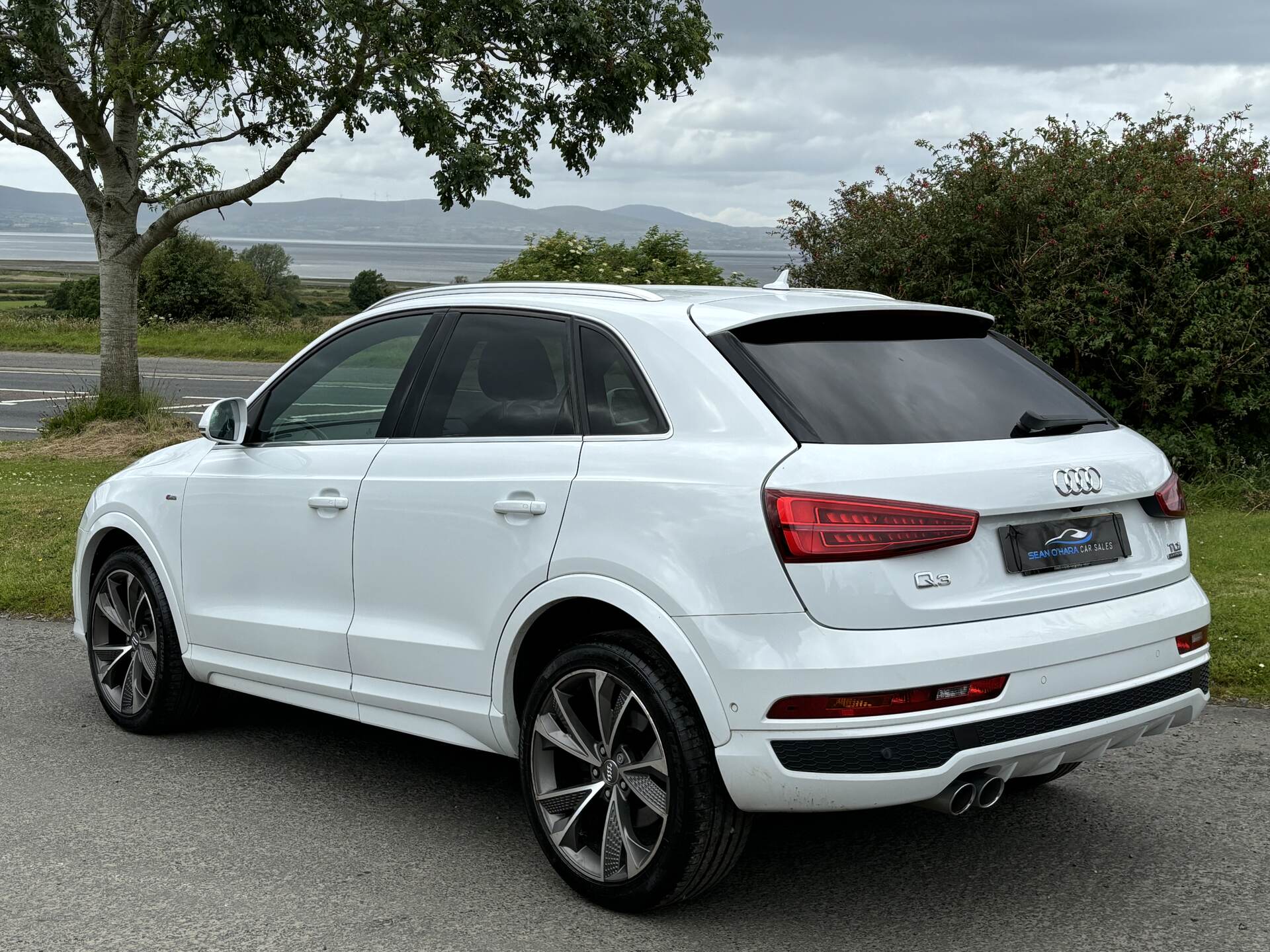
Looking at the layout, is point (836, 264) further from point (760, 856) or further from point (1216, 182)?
point (760, 856)

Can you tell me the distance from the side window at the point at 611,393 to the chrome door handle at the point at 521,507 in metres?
0.27

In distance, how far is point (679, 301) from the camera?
4.24 meters

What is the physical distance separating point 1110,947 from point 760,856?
44.8 inches

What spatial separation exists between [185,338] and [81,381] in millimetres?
11516

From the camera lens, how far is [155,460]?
582 cm

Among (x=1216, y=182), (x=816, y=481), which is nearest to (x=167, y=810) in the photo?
(x=816, y=481)

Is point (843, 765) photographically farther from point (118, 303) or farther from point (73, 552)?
point (118, 303)

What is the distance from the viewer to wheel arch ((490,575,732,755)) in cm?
361

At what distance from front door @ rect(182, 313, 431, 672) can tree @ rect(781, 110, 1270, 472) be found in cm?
745

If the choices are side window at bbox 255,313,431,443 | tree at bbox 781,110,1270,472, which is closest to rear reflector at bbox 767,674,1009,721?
side window at bbox 255,313,431,443

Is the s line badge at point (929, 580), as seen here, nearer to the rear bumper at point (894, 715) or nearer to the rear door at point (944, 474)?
the rear door at point (944, 474)

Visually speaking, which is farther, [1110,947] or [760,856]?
[760,856]

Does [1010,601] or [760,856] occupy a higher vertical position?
[1010,601]

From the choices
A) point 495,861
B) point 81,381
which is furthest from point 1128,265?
point 81,381
